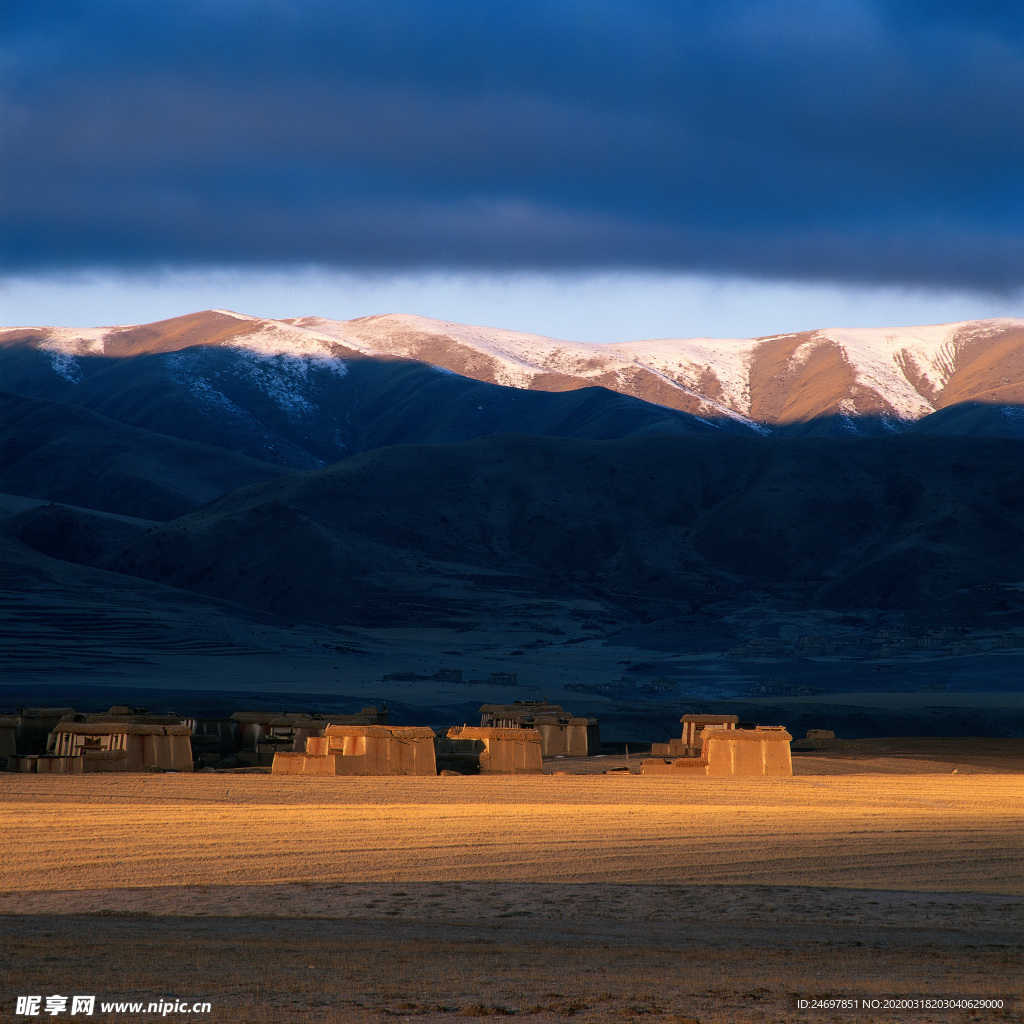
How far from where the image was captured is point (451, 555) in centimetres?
10181

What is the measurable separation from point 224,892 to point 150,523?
353ft

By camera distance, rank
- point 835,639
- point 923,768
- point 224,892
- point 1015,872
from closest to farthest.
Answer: point 224,892
point 1015,872
point 923,768
point 835,639

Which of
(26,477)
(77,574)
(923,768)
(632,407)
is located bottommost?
(923,768)

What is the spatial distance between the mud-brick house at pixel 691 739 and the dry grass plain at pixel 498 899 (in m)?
8.80

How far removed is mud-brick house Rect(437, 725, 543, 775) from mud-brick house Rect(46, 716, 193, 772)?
534 cm

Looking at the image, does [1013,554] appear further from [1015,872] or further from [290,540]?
[1015,872]

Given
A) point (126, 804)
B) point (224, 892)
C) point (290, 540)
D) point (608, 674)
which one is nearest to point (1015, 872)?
point (224, 892)

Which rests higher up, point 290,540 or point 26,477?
point 26,477

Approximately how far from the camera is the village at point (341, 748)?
25359mm

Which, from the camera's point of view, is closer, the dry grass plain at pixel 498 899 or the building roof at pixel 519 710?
the dry grass plain at pixel 498 899

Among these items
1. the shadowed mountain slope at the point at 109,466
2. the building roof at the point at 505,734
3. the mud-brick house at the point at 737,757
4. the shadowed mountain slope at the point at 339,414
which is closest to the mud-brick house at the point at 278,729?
the building roof at the point at 505,734

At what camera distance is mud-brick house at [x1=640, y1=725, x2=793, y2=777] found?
90.7 feet

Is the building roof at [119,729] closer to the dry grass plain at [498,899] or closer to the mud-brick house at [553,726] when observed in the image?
the dry grass plain at [498,899]

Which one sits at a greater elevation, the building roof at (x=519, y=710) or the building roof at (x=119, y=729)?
the building roof at (x=119, y=729)
